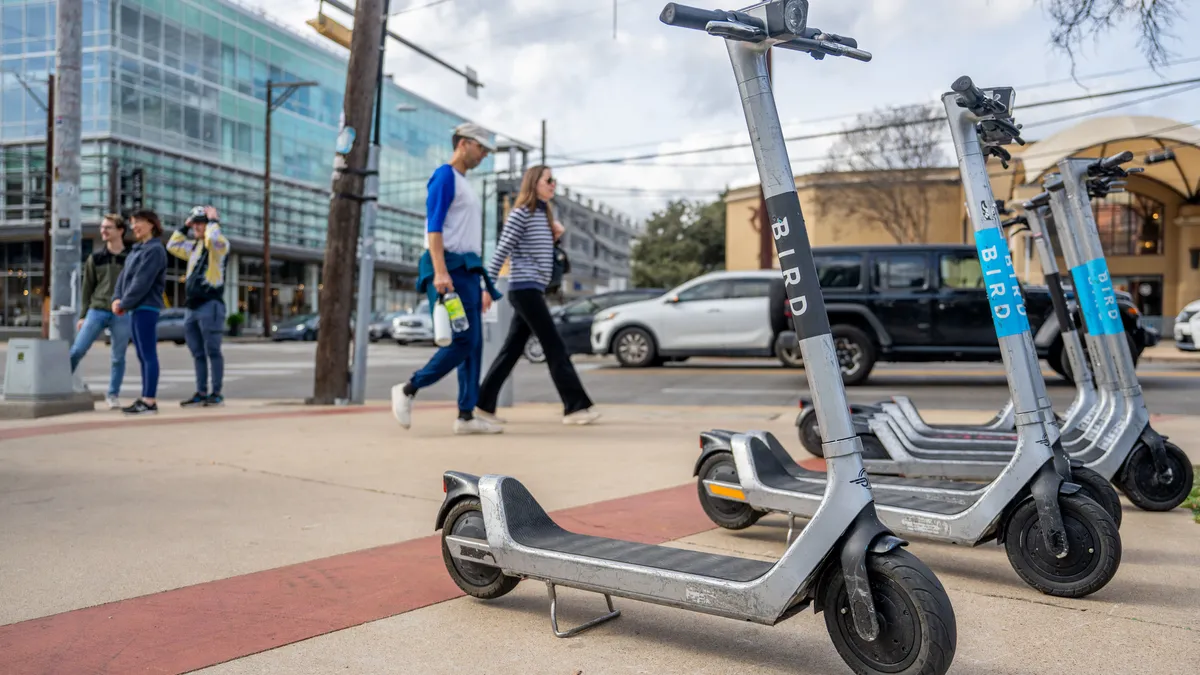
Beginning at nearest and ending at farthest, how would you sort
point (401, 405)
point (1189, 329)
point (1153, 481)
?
1. point (1153, 481)
2. point (401, 405)
3. point (1189, 329)

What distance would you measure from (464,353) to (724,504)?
10.2 feet

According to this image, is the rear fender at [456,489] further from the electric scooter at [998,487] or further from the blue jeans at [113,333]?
the blue jeans at [113,333]

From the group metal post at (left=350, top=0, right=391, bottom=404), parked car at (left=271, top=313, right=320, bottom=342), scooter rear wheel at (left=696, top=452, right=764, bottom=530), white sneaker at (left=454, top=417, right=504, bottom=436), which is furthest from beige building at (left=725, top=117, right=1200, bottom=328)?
scooter rear wheel at (left=696, top=452, right=764, bottom=530)

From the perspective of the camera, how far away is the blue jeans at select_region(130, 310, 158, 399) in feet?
27.0

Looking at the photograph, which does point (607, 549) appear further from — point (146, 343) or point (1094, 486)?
point (146, 343)

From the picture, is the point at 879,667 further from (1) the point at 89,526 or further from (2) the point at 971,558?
(1) the point at 89,526

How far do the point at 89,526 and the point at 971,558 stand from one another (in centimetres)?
331

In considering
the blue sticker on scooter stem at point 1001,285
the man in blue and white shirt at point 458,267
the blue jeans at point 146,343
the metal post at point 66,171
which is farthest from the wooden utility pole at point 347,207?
the blue sticker on scooter stem at point 1001,285

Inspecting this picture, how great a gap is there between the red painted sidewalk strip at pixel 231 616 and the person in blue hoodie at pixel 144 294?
567 centimetres

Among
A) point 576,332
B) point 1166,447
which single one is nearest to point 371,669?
point 1166,447

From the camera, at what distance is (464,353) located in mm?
6469

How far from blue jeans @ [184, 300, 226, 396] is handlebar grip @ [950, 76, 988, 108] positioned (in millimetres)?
7182

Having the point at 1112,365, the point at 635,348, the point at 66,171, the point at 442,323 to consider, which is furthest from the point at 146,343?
the point at 635,348

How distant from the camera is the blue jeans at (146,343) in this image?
27.0ft
